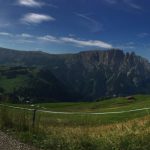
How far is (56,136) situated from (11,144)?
1.88 metres

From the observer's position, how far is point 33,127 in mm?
14734

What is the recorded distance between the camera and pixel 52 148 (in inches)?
466

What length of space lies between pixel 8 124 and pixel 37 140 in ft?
11.0

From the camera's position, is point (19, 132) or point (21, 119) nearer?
point (19, 132)

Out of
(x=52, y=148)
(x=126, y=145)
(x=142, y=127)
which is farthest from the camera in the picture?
(x=142, y=127)

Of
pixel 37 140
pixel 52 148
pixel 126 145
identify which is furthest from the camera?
pixel 37 140

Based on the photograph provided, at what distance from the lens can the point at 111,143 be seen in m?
11.4

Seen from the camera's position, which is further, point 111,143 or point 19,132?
point 19,132

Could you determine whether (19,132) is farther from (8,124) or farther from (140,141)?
(140,141)

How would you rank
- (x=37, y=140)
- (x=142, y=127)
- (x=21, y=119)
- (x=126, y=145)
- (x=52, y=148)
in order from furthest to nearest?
(x=21, y=119) → (x=142, y=127) → (x=37, y=140) → (x=52, y=148) → (x=126, y=145)

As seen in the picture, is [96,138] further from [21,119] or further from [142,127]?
[21,119]

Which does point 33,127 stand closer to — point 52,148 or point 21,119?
point 21,119

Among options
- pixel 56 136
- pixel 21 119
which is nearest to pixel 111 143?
pixel 56 136

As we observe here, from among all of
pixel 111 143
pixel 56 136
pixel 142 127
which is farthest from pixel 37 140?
pixel 142 127
